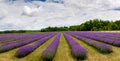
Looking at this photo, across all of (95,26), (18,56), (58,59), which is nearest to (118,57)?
(58,59)

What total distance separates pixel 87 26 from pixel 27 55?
11053 cm

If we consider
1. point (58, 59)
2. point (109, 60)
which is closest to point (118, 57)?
point (109, 60)

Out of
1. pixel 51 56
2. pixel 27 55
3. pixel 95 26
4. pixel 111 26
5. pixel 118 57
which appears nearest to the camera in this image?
pixel 51 56

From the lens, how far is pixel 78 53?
13789mm

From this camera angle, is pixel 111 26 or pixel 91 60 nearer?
pixel 91 60

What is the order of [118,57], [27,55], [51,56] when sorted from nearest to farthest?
[51,56] < [118,57] < [27,55]

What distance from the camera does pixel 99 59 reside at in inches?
544

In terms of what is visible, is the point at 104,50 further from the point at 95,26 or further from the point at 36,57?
the point at 95,26

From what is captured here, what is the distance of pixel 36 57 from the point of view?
14.8m

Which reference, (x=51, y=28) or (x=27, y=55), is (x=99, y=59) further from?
(x=51, y=28)

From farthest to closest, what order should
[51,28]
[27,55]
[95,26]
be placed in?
[51,28]
[95,26]
[27,55]

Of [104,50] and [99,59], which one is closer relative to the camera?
[99,59]

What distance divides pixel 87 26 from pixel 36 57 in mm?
111079

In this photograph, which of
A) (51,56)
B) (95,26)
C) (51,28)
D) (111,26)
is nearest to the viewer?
(51,56)
